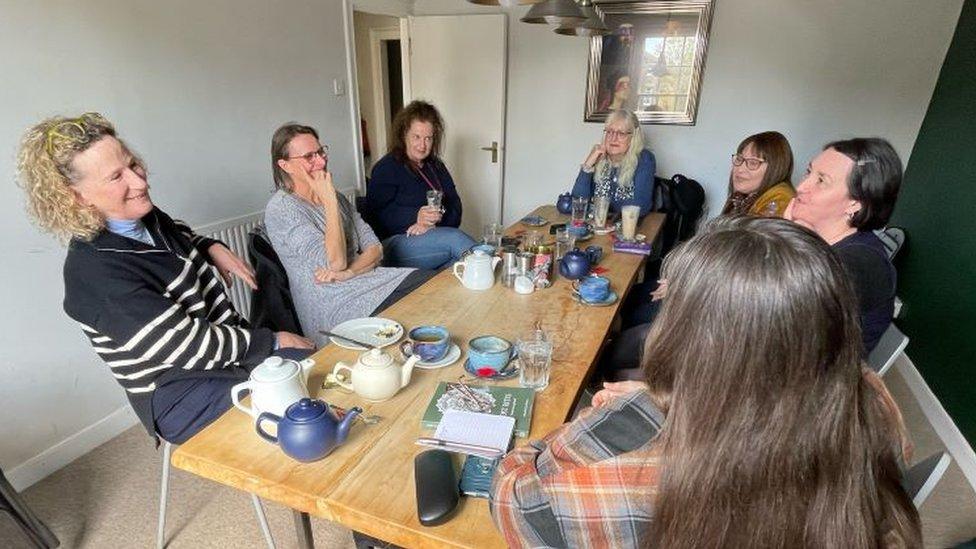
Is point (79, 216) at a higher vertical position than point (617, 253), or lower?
higher

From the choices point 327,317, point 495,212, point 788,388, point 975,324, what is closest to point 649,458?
point 788,388

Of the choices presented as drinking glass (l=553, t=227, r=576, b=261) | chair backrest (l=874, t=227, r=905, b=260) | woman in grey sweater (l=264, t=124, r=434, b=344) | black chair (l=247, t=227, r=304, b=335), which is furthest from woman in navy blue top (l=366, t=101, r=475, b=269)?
chair backrest (l=874, t=227, r=905, b=260)

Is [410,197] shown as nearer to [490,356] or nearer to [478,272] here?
[478,272]

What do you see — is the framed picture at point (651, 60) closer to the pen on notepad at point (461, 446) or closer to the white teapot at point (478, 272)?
the white teapot at point (478, 272)

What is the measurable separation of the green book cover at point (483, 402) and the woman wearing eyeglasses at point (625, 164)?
199 centimetres

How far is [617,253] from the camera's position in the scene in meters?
2.10

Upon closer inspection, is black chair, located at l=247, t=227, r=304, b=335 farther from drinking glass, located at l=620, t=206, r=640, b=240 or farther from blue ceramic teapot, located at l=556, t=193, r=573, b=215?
blue ceramic teapot, located at l=556, t=193, r=573, b=215

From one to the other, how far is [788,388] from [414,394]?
2.42ft

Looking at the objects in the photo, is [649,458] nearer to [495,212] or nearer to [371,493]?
[371,493]

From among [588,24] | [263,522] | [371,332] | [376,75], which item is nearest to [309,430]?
[371,332]

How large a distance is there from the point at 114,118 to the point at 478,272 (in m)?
1.69

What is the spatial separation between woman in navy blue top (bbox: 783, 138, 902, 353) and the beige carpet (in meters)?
1.04

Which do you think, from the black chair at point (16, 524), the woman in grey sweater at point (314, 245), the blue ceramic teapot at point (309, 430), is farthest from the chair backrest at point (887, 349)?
the black chair at point (16, 524)

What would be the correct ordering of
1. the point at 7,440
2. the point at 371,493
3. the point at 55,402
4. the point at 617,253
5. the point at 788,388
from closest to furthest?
the point at 788,388
the point at 371,493
the point at 7,440
the point at 55,402
the point at 617,253
